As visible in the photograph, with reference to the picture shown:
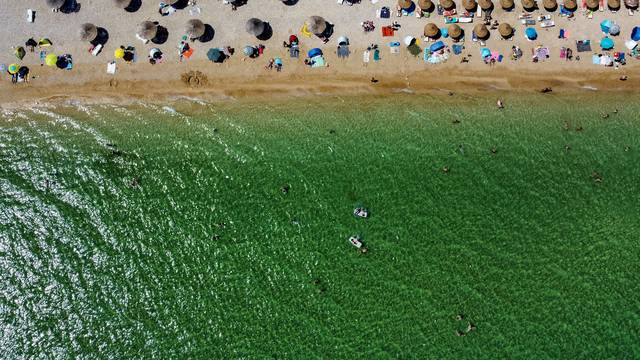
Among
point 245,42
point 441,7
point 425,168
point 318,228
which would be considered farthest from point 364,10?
point 318,228

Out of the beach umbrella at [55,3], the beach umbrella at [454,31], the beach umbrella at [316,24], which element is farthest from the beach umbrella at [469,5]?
the beach umbrella at [55,3]

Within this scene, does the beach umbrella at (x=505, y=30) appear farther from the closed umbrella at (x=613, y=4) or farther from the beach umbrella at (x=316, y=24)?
the beach umbrella at (x=316, y=24)

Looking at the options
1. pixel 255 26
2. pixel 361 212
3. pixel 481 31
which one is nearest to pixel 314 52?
pixel 255 26

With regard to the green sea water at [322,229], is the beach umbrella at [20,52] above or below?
above

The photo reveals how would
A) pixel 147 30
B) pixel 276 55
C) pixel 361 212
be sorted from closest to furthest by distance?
pixel 361 212 < pixel 147 30 < pixel 276 55

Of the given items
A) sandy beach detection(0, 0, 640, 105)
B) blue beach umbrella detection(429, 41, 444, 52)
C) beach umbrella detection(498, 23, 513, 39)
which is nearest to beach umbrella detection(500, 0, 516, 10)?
sandy beach detection(0, 0, 640, 105)

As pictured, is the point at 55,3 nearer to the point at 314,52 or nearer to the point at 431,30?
the point at 314,52
